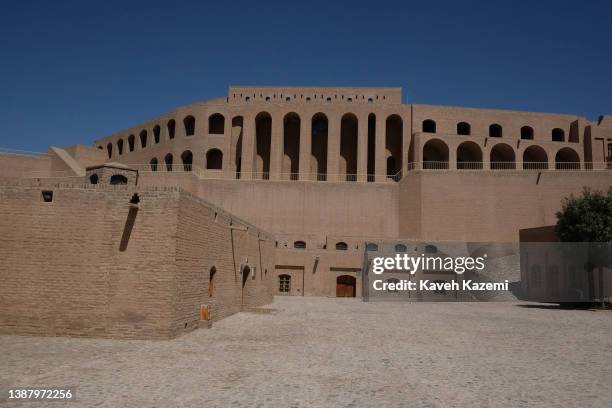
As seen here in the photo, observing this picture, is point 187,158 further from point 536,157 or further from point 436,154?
point 536,157

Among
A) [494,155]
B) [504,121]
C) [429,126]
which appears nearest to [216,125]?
[429,126]

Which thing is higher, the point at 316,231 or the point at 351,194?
the point at 351,194

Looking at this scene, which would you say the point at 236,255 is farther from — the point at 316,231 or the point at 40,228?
the point at 316,231

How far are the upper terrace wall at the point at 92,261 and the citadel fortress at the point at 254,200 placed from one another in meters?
0.03

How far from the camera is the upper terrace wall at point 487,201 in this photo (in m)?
32.4

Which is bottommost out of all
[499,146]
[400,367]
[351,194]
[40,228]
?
[400,367]

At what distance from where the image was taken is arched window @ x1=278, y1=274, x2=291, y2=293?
29.8 metres

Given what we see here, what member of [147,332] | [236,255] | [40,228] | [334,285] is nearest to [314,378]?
[147,332]

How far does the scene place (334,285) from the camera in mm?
29781

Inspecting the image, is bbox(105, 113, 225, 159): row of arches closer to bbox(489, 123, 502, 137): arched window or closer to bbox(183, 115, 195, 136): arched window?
bbox(183, 115, 195, 136): arched window

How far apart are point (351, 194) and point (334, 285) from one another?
7394mm

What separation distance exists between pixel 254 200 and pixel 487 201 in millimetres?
15368

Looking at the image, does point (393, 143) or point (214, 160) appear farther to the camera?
point (214, 160)

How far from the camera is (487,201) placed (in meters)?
32.9
